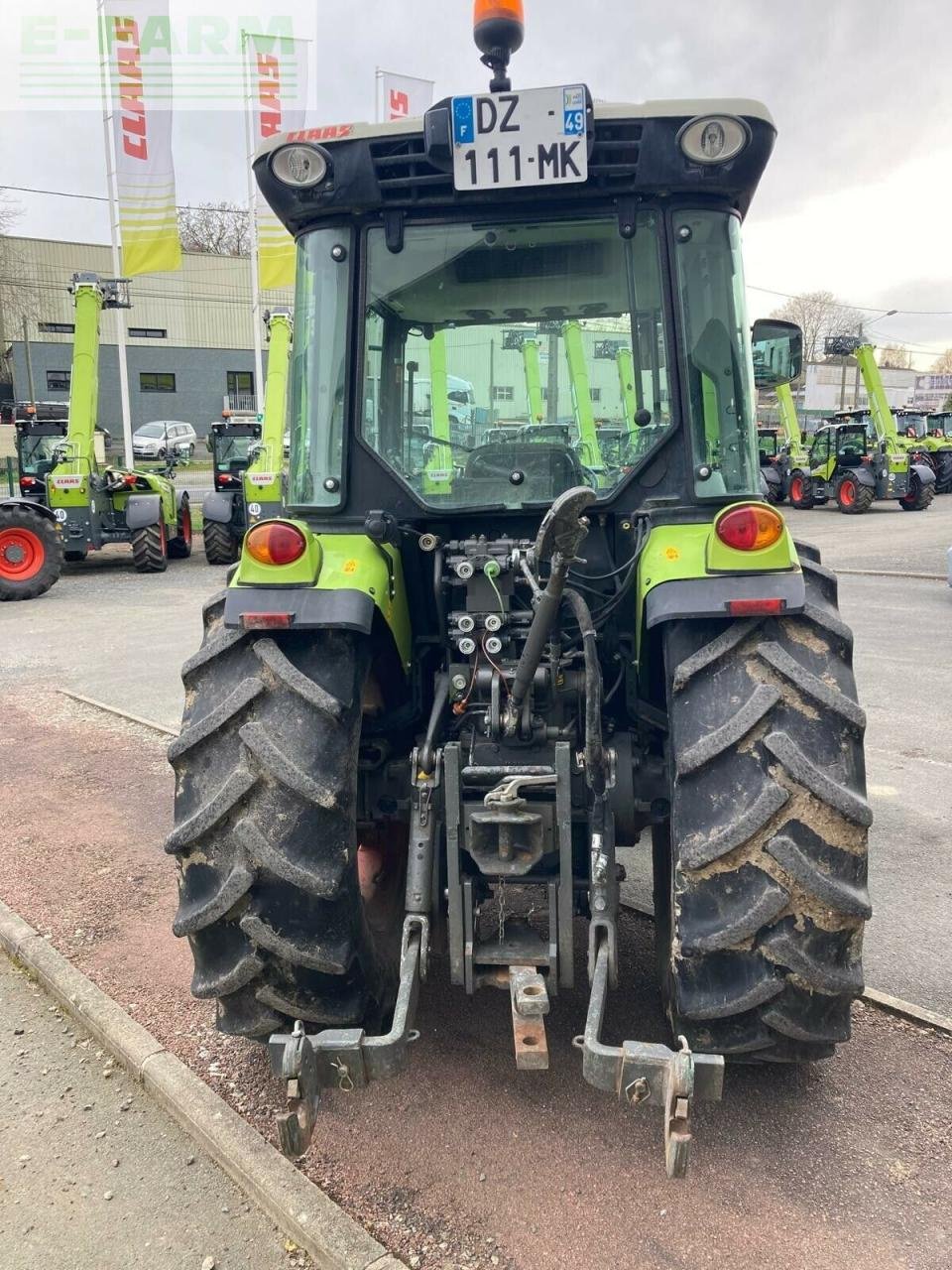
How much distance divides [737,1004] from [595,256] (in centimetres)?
216

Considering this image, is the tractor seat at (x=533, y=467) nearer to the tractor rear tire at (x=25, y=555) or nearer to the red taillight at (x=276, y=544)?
the red taillight at (x=276, y=544)

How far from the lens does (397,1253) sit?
2.24m

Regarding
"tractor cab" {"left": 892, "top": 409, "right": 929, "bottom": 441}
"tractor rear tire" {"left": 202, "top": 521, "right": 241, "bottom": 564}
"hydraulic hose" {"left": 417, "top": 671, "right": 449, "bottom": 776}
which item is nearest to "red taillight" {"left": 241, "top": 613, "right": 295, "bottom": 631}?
"hydraulic hose" {"left": 417, "top": 671, "right": 449, "bottom": 776}

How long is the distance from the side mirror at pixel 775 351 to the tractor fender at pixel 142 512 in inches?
511

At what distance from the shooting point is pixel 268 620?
2588mm

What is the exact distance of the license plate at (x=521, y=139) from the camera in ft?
8.84

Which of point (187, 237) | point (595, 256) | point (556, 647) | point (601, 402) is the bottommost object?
point (556, 647)

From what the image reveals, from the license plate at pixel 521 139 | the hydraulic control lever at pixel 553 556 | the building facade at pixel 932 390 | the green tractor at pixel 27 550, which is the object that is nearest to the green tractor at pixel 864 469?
the green tractor at pixel 27 550

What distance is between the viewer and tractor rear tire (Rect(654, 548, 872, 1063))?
7.66 ft

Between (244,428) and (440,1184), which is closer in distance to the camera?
(440,1184)

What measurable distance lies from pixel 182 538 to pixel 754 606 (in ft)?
52.4

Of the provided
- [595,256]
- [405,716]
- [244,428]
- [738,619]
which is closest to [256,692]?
[405,716]

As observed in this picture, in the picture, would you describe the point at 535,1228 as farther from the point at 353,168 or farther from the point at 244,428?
the point at 244,428

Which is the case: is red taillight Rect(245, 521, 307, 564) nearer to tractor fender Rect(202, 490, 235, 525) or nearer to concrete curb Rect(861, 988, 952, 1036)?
concrete curb Rect(861, 988, 952, 1036)
